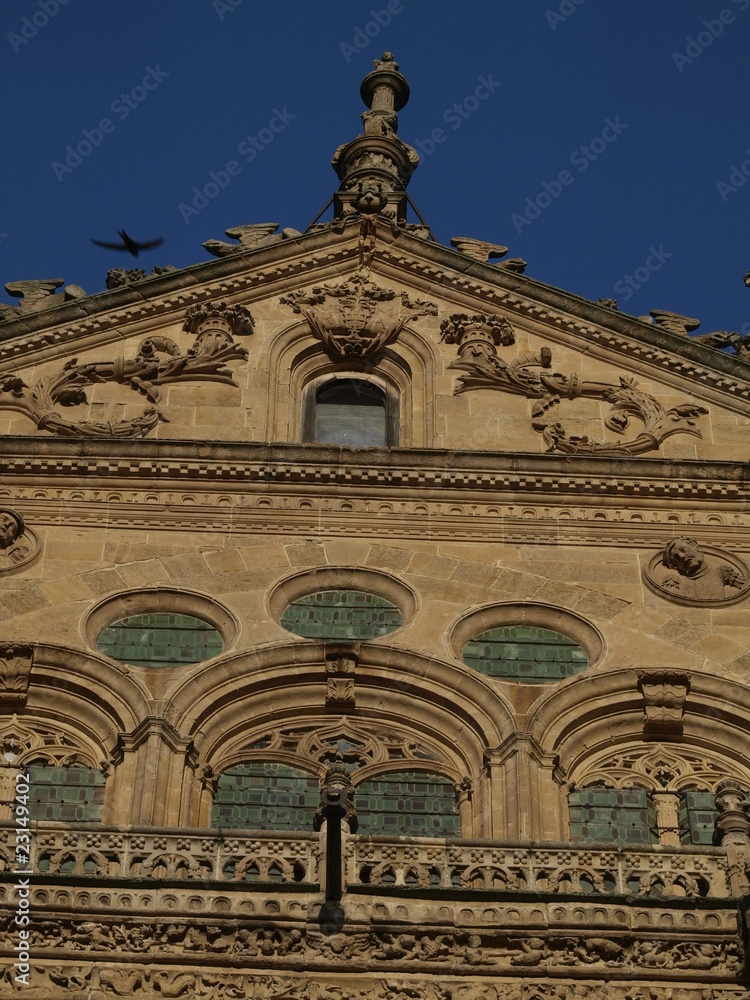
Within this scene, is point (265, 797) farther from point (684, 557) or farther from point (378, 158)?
point (378, 158)

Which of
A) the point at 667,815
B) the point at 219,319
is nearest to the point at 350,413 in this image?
the point at 219,319

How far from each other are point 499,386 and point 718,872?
30.4 ft

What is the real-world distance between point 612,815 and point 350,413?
7.08 metres

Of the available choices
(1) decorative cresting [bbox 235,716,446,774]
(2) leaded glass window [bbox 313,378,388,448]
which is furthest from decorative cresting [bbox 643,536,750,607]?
(2) leaded glass window [bbox 313,378,388,448]

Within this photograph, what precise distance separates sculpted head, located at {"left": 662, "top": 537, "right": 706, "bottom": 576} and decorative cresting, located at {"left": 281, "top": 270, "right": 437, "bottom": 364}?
188 inches

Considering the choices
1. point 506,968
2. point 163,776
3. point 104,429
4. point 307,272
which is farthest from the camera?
point 307,272

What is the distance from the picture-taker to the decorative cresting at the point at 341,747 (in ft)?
76.6

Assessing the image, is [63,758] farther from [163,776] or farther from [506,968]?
[506,968]

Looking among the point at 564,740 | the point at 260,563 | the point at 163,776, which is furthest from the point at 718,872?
the point at 260,563

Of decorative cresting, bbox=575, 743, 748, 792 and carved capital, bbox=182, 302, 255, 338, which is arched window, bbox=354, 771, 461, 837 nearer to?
decorative cresting, bbox=575, 743, 748, 792

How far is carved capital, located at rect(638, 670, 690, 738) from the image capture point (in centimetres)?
2358

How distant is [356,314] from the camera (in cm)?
2889

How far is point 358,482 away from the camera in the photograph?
26.2 metres

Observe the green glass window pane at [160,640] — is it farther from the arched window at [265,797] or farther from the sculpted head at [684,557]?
the sculpted head at [684,557]
